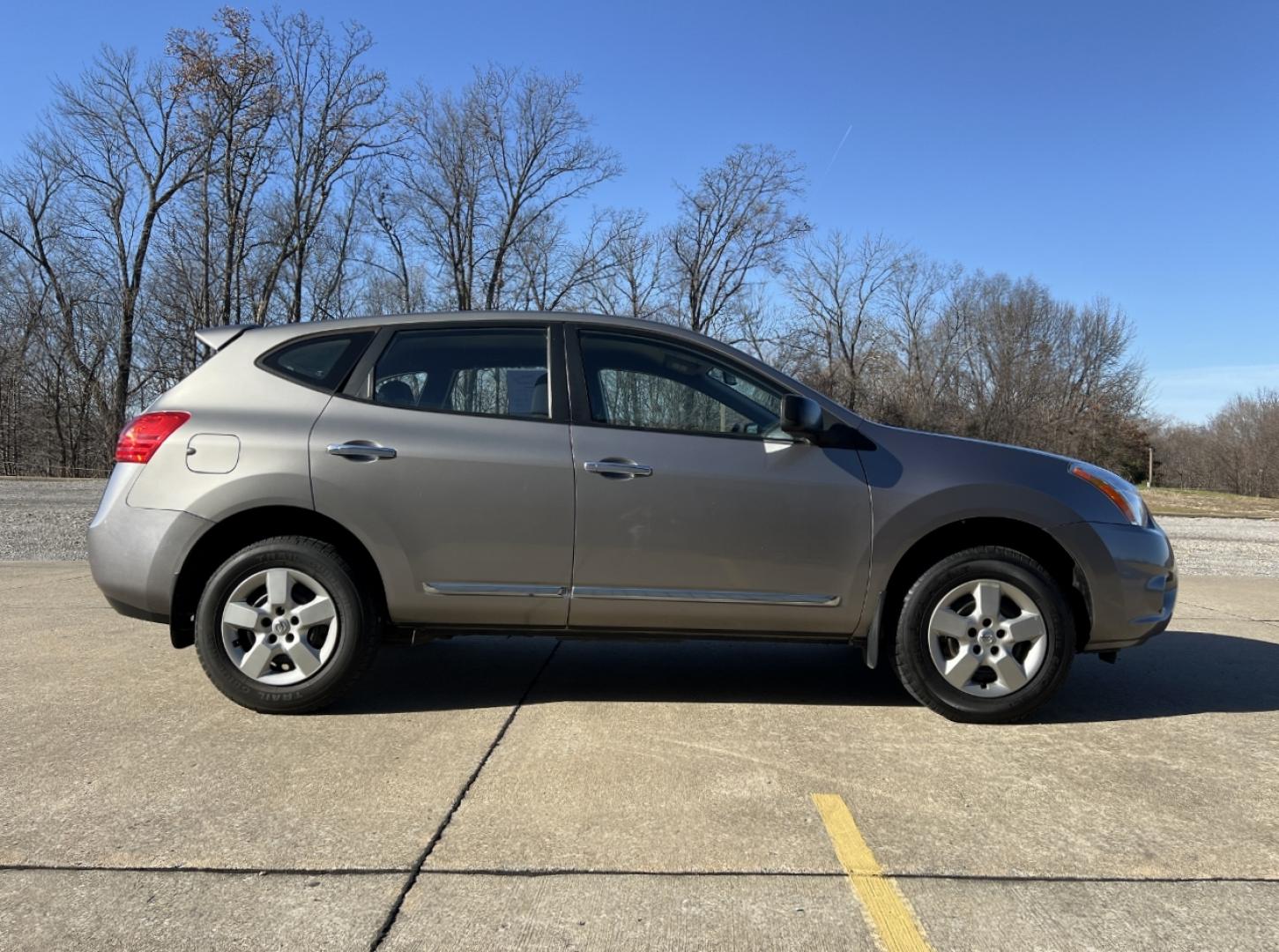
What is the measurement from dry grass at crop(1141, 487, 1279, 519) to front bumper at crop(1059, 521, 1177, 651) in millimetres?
22341

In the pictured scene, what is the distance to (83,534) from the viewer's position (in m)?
11.0

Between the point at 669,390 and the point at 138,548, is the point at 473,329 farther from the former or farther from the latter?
the point at 138,548

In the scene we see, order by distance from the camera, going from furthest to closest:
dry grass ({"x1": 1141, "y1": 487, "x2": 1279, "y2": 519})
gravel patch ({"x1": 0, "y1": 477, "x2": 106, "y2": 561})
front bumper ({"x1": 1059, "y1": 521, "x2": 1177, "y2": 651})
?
dry grass ({"x1": 1141, "y1": 487, "x2": 1279, "y2": 519}) < gravel patch ({"x1": 0, "y1": 477, "x2": 106, "y2": 561}) < front bumper ({"x1": 1059, "y1": 521, "x2": 1177, "y2": 651})

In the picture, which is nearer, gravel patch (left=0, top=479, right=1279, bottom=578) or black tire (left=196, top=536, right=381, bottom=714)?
black tire (left=196, top=536, right=381, bottom=714)

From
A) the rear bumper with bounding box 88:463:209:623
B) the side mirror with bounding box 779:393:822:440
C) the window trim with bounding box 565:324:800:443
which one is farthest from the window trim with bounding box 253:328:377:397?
the side mirror with bounding box 779:393:822:440

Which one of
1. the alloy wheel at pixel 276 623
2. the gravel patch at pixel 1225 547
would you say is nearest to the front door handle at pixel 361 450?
the alloy wheel at pixel 276 623

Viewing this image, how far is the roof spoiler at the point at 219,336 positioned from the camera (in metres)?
4.12

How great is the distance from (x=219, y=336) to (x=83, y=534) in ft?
28.4

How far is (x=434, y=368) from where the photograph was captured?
409 cm

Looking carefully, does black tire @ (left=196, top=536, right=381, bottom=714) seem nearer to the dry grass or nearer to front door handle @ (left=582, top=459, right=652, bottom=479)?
front door handle @ (left=582, top=459, right=652, bottom=479)

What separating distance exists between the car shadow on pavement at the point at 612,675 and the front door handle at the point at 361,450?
→ 1.21 meters

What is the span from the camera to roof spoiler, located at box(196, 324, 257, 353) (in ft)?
→ 13.5

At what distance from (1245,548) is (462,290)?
34680 millimetres

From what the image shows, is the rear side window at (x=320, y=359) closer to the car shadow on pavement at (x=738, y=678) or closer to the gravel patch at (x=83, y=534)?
the car shadow on pavement at (x=738, y=678)
